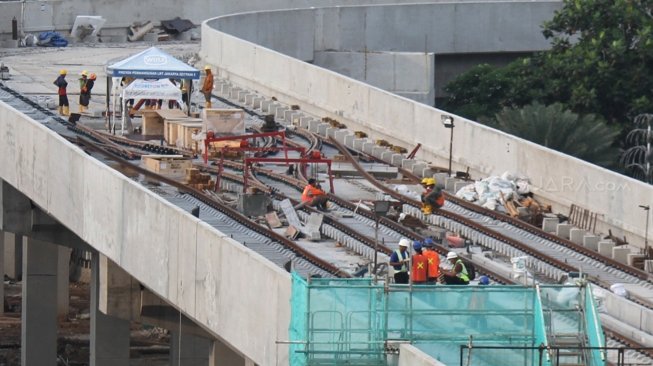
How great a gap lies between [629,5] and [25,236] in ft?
75.8

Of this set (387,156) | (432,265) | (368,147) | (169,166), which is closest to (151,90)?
(368,147)

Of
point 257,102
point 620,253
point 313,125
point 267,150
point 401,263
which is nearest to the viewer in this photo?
point 401,263

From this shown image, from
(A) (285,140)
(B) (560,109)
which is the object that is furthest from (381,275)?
(B) (560,109)

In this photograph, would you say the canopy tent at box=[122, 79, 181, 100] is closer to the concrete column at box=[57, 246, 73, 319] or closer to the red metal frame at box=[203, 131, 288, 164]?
the red metal frame at box=[203, 131, 288, 164]

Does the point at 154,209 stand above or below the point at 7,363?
above

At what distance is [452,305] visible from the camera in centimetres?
2256

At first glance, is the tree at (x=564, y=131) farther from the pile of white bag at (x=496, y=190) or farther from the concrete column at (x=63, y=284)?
the pile of white bag at (x=496, y=190)

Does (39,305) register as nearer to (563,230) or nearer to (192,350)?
(192,350)

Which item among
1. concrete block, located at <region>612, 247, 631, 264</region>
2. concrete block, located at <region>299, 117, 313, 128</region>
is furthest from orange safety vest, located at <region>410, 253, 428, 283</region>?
concrete block, located at <region>299, 117, 313, 128</region>

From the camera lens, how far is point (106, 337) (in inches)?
1470

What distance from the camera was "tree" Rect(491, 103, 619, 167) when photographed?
53.1m

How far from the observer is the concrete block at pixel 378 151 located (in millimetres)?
41750

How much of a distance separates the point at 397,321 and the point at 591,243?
32.9ft

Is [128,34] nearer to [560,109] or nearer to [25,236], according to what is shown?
[560,109]
